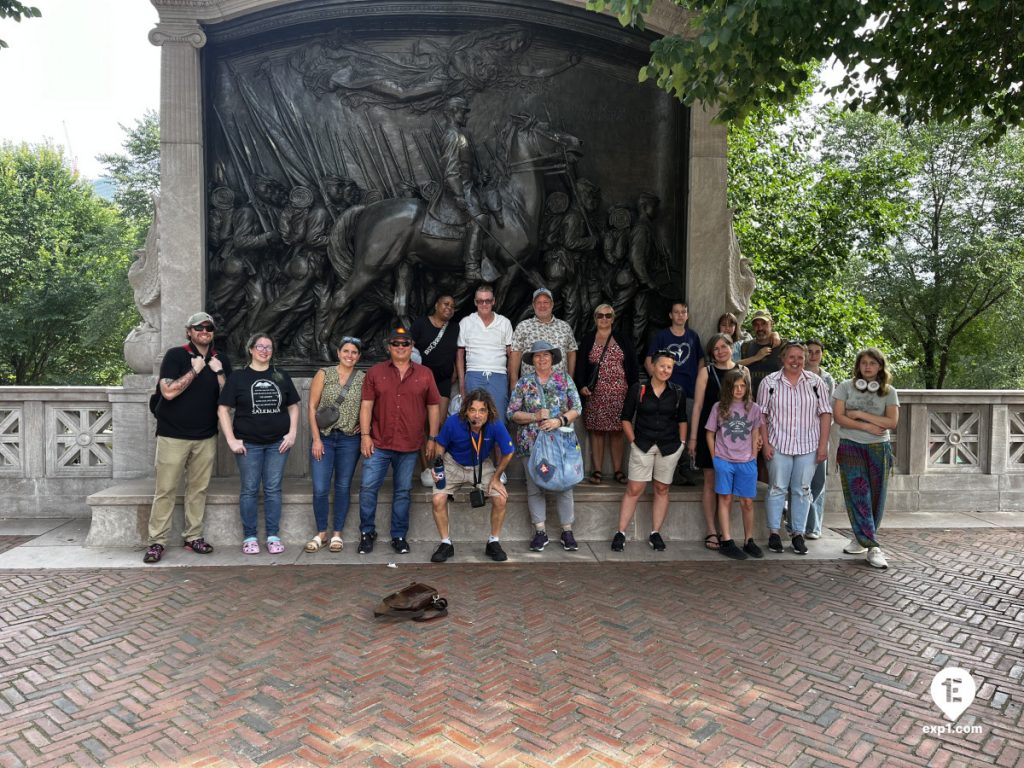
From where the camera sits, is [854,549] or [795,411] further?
[854,549]

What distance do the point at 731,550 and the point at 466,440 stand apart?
272 centimetres

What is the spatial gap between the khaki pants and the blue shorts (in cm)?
483

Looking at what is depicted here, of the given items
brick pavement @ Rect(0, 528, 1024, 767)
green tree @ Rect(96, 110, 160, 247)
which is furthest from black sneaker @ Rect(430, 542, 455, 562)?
green tree @ Rect(96, 110, 160, 247)

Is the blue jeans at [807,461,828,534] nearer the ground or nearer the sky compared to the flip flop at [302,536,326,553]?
nearer the sky

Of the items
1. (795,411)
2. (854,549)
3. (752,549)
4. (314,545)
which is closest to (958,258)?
(854,549)

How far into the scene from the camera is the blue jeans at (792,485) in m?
6.89

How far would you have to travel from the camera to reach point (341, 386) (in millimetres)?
6785

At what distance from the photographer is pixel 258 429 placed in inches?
258

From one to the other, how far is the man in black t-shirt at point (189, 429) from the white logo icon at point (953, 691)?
587 centimetres

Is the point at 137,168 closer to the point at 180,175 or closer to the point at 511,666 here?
the point at 180,175

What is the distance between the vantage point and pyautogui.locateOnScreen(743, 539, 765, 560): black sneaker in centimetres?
674

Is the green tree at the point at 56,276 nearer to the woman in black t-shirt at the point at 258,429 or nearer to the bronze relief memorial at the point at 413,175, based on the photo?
the bronze relief memorial at the point at 413,175

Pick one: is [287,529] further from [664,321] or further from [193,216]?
[664,321]

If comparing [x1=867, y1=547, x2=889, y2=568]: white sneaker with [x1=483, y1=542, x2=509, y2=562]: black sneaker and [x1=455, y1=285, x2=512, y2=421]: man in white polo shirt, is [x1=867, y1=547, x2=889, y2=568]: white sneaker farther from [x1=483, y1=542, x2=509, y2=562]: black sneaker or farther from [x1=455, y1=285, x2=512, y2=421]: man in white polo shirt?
[x1=455, y1=285, x2=512, y2=421]: man in white polo shirt
